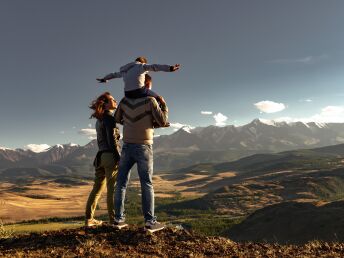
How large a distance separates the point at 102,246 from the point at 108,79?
443 centimetres

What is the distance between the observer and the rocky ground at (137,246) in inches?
328

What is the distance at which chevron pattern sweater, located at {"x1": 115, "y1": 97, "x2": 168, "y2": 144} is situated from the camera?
29.6 ft

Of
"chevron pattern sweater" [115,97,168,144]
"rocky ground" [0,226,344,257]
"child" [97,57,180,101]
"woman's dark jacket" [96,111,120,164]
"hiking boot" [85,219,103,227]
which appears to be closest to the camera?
"rocky ground" [0,226,344,257]

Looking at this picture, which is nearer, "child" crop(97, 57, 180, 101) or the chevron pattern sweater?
the chevron pattern sweater

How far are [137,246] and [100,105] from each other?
4157 millimetres

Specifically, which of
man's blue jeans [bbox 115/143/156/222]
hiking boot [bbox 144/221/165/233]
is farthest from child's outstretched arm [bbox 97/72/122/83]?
hiking boot [bbox 144/221/165/233]

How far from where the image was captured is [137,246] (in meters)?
8.76

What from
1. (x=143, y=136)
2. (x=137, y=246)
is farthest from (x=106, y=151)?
(x=137, y=246)

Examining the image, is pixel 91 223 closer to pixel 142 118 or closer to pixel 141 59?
pixel 142 118

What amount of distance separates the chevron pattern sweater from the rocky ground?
250 centimetres

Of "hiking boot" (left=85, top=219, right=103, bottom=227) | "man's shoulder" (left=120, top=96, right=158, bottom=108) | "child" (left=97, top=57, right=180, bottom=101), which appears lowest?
"hiking boot" (left=85, top=219, right=103, bottom=227)

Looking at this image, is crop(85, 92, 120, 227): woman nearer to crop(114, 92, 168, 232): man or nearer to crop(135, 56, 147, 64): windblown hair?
crop(114, 92, 168, 232): man

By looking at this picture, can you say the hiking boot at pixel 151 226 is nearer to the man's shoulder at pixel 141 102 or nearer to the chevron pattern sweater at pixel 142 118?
the chevron pattern sweater at pixel 142 118

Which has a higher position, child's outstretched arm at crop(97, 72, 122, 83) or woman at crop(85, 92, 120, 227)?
child's outstretched arm at crop(97, 72, 122, 83)
